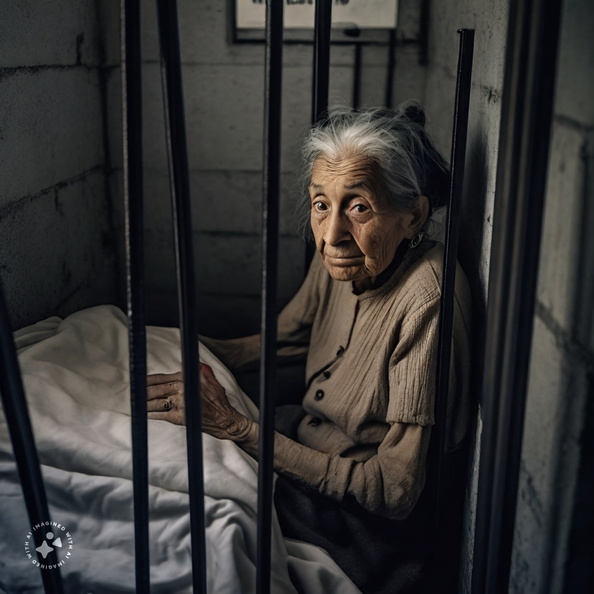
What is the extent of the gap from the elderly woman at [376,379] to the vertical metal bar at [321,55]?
11 centimetres

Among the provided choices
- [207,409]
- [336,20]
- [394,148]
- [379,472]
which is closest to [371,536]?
[379,472]

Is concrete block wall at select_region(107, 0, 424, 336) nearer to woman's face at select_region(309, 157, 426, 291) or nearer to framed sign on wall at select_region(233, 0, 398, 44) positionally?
framed sign on wall at select_region(233, 0, 398, 44)

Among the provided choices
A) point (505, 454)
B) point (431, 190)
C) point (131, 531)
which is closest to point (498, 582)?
point (505, 454)

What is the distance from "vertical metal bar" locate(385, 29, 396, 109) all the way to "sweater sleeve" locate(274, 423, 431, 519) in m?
1.40

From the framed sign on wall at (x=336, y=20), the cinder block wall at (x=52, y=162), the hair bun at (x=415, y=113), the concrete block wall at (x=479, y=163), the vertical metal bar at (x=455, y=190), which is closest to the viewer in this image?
the vertical metal bar at (x=455, y=190)

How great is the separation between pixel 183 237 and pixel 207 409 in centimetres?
Answer: 77

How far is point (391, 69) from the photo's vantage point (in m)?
2.20

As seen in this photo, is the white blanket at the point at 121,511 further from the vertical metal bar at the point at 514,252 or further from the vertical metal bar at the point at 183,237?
the vertical metal bar at the point at 514,252

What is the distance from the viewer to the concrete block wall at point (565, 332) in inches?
28.5

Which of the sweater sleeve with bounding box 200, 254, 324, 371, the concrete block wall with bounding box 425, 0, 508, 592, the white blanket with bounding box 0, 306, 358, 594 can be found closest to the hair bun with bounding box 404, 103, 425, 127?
the concrete block wall with bounding box 425, 0, 508, 592

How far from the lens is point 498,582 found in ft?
2.10

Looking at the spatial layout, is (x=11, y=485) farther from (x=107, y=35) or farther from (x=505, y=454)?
(x=107, y=35)

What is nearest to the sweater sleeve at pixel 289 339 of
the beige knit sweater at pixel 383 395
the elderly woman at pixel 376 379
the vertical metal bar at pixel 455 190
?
the beige knit sweater at pixel 383 395

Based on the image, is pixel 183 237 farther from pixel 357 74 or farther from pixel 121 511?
pixel 357 74
